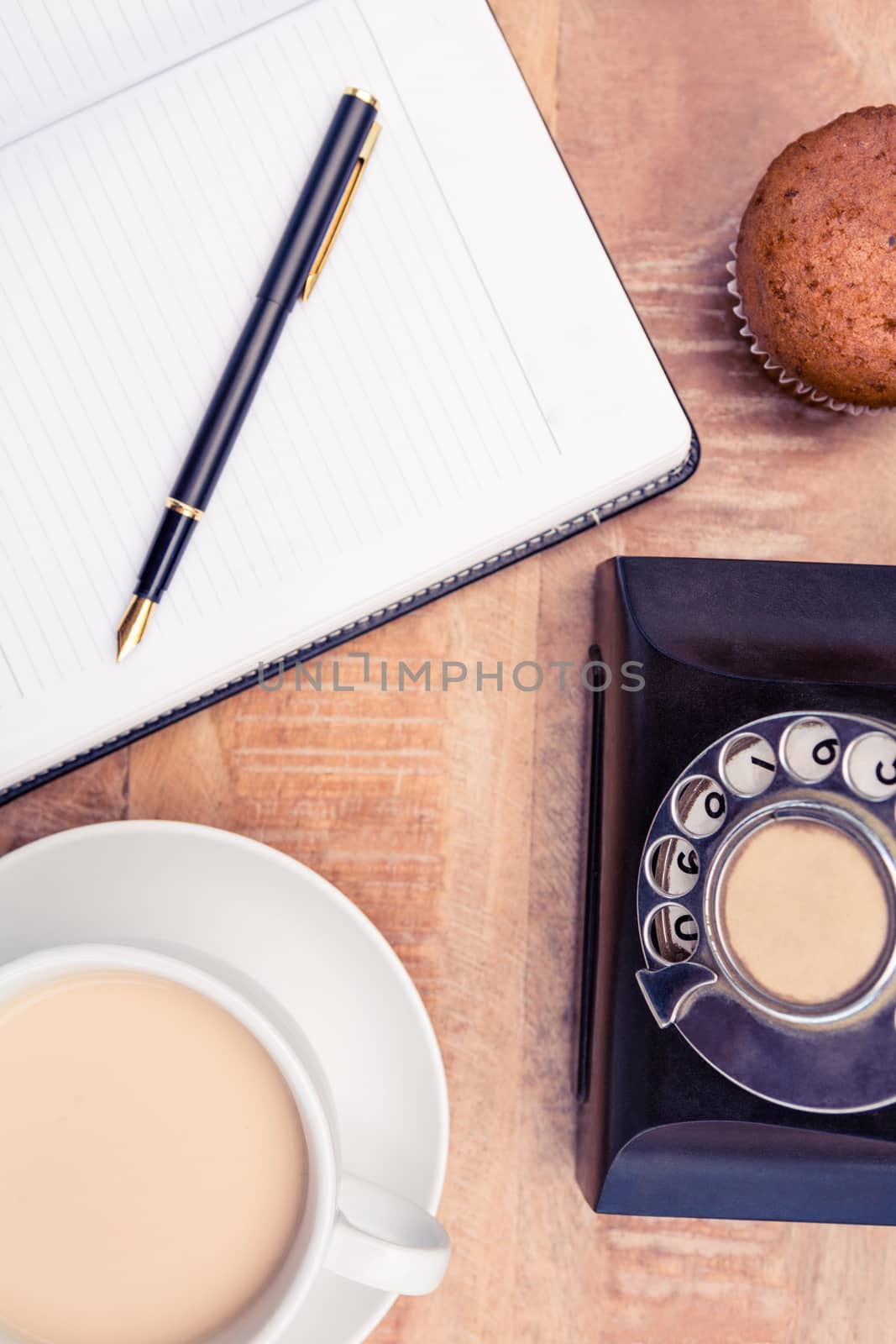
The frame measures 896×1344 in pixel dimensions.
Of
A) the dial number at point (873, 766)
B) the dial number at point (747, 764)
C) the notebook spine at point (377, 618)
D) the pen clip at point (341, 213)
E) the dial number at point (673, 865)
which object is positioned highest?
the pen clip at point (341, 213)

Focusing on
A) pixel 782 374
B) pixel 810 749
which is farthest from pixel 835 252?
pixel 810 749

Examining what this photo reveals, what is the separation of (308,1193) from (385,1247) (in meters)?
0.03

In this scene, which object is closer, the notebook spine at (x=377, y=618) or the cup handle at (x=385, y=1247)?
the cup handle at (x=385, y=1247)

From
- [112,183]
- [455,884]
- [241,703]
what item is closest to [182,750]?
[241,703]

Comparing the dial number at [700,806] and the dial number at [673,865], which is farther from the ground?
the dial number at [700,806]

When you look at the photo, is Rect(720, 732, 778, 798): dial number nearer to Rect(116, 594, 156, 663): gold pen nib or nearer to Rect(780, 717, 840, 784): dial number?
Rect(780, 717, 840, 784): dial number

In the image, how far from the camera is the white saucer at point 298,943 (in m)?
0.41

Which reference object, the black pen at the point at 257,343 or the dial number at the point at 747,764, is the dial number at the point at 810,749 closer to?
the dial number at the point at 747,764

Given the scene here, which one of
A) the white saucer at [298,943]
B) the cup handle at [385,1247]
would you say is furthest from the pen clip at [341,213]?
the cup handle at [385,1247]

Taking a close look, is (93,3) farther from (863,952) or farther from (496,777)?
(863,952)

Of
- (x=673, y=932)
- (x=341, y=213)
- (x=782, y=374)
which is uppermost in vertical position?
(x=341, y=213)

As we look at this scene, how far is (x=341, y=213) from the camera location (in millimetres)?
430

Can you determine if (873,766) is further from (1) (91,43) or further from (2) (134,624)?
(1) (91,43)

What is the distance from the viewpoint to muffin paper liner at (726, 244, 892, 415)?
45 centimetres
